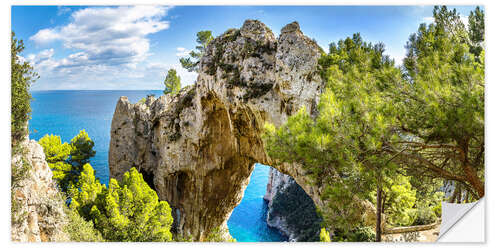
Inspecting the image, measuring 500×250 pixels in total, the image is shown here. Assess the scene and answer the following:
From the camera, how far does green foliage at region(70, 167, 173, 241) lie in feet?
26.2

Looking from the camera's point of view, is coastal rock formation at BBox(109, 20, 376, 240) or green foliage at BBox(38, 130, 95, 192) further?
green foliage at BBox(38, 130, 95, 192)

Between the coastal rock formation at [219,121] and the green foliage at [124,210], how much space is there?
11.2ft

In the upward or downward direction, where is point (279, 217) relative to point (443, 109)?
downward

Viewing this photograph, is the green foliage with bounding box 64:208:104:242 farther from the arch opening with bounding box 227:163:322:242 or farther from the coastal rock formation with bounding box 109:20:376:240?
the arch opening with bounding box 227:163:322:242

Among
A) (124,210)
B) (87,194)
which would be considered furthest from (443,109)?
(87,194)

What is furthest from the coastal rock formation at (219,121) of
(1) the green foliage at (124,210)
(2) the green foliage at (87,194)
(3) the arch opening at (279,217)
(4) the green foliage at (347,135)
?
(3) the arch opening at (279,217)

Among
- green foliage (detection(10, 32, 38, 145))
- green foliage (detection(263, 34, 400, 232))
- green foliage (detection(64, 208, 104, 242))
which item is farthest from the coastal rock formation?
green foliage (detection(10, 32, 38, 145))

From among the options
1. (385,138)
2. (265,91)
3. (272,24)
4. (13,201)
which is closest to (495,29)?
(385,138)

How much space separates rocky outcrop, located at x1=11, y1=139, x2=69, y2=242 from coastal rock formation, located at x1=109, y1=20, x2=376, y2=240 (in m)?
5.16

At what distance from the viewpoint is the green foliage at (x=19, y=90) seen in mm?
5828

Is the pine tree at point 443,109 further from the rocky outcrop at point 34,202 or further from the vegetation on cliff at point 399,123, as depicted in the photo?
the rocky outcrop at point 34,202

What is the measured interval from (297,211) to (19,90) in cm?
1937

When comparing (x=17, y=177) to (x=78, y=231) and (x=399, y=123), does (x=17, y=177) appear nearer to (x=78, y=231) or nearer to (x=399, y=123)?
(x=78, y=231)

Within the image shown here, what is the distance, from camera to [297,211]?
22.5 m
